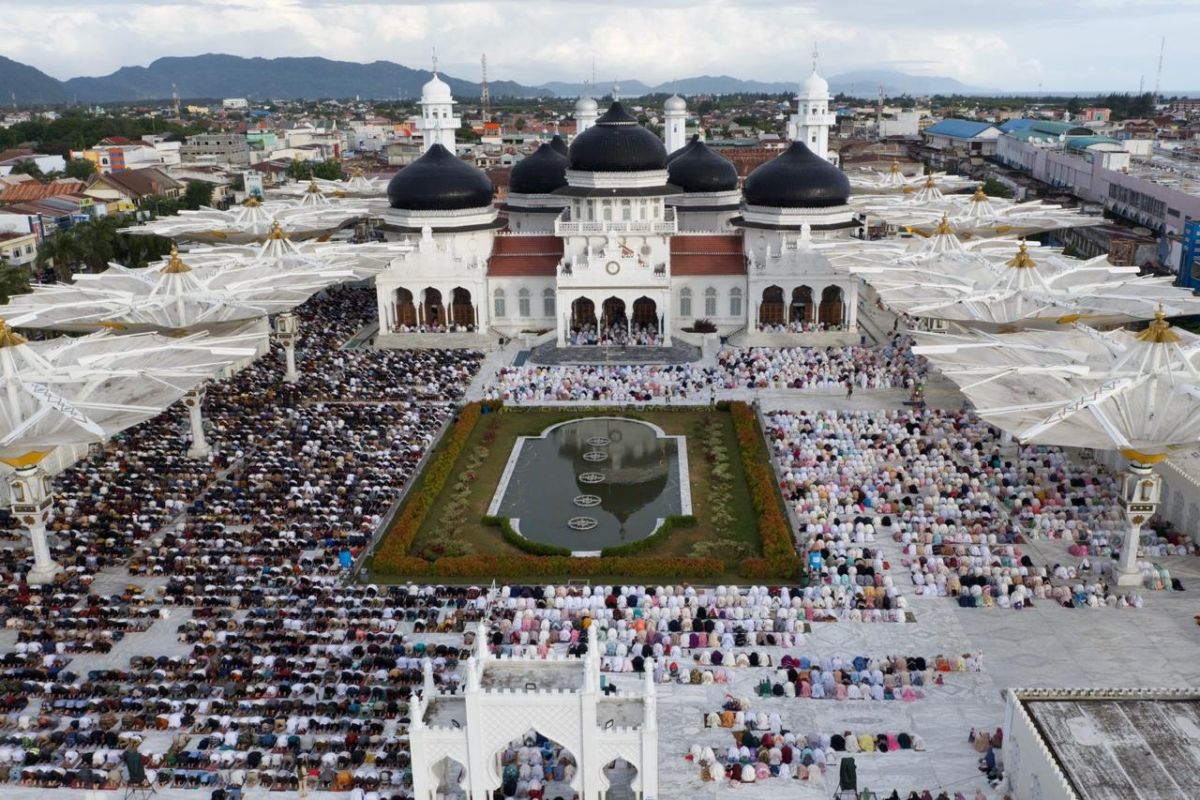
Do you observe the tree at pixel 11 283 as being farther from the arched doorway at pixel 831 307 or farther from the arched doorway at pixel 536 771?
the arched doorway at pixel 536 771

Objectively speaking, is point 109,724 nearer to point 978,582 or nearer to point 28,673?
point 28,673

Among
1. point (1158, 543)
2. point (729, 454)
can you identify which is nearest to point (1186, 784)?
point (1158, 543)

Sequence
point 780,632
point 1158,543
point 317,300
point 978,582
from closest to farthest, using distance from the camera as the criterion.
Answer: point 780,632, point 978,582, point 1158,543, point 317,300

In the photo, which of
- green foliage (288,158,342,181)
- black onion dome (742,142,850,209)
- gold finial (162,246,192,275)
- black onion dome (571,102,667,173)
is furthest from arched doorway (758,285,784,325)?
green foliage (288,158,342,181)

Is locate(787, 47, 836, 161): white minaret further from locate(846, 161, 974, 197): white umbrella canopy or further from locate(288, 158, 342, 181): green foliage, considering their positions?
locate(288, 158, 342, 181): green foliage

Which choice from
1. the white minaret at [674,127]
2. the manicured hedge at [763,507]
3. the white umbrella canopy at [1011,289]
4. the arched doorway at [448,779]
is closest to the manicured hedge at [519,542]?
the manicured hedge at [763,507]
